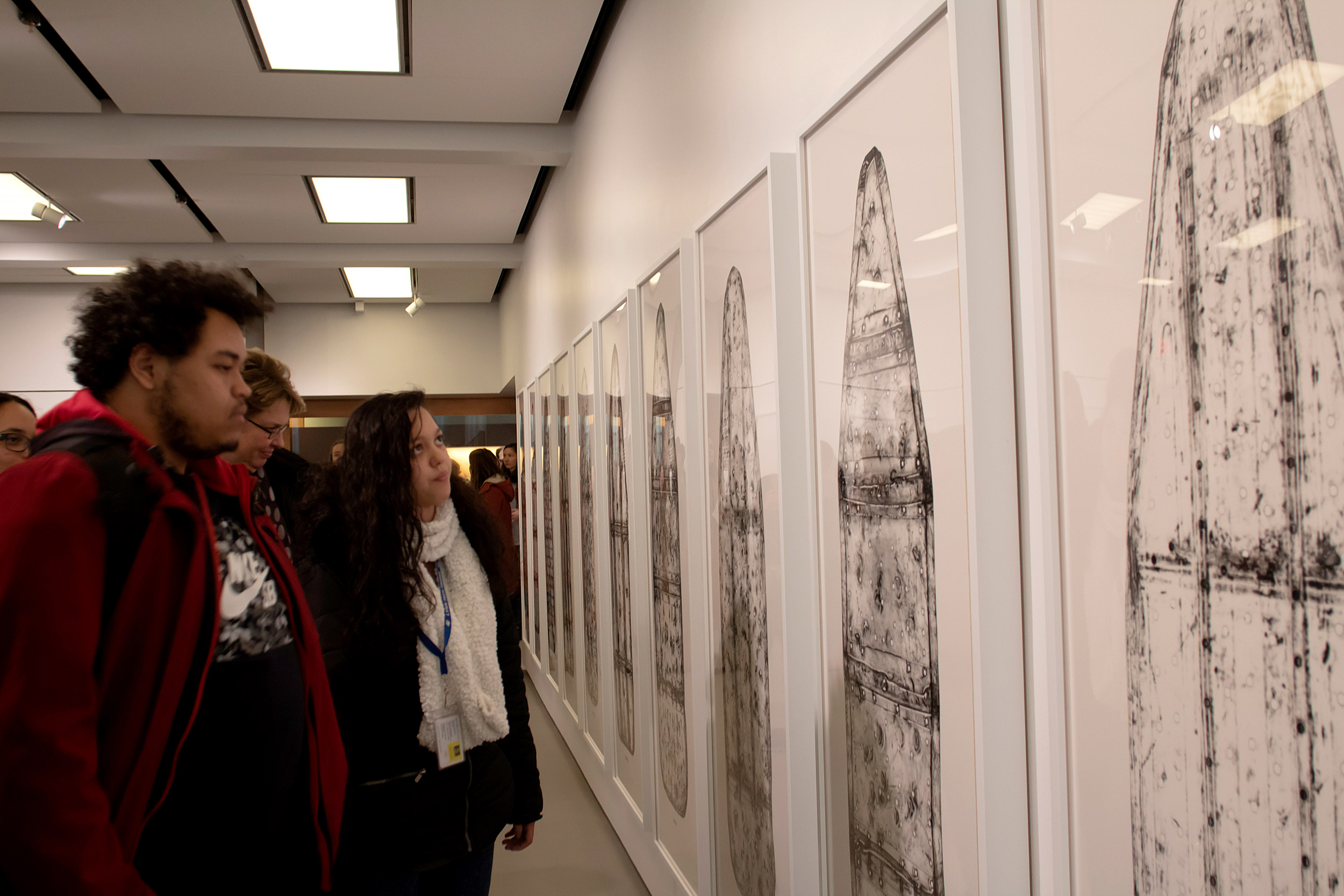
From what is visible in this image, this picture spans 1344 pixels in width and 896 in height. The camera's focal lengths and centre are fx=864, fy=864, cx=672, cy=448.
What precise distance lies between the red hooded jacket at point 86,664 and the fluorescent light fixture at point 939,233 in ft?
4.27

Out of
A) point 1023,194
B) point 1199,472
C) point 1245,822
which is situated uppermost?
point 1023,194

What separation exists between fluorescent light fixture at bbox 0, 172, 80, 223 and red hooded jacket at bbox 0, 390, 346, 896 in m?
6.69

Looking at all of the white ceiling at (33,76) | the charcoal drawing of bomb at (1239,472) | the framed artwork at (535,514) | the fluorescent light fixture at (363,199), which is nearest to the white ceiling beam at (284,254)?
the fluorescent light fixture at (363,199)

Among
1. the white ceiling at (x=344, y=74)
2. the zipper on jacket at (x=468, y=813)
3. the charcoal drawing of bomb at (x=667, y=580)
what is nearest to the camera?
the zipper on jacket at (x=468, y=813)

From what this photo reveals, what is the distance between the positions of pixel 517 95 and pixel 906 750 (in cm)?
506

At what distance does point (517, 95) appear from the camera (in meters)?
5.48

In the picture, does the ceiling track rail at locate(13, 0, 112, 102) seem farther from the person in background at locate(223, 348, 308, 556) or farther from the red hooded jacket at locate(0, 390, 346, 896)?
the red hooded jacket at locate(0, 390, 346, 896)

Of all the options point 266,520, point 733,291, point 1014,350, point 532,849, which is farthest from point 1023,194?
point 532,849

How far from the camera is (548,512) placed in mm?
6652

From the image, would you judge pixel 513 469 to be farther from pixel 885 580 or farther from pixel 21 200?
pixel 885 580

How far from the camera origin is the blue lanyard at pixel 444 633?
7.27 feet

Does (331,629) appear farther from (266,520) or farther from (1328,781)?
(1328,781)

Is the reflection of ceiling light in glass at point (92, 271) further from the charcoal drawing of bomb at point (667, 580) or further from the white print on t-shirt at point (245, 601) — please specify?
the white print on t-shirt at point (245, 601)

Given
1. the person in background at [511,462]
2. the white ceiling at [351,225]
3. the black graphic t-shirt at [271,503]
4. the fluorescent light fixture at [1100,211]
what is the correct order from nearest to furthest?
the fluorescent light fixture at [1100,211] < the black graphic t-shirt at [271,503] < the white ceiling at [351,225] < the person in background at [511,462]
